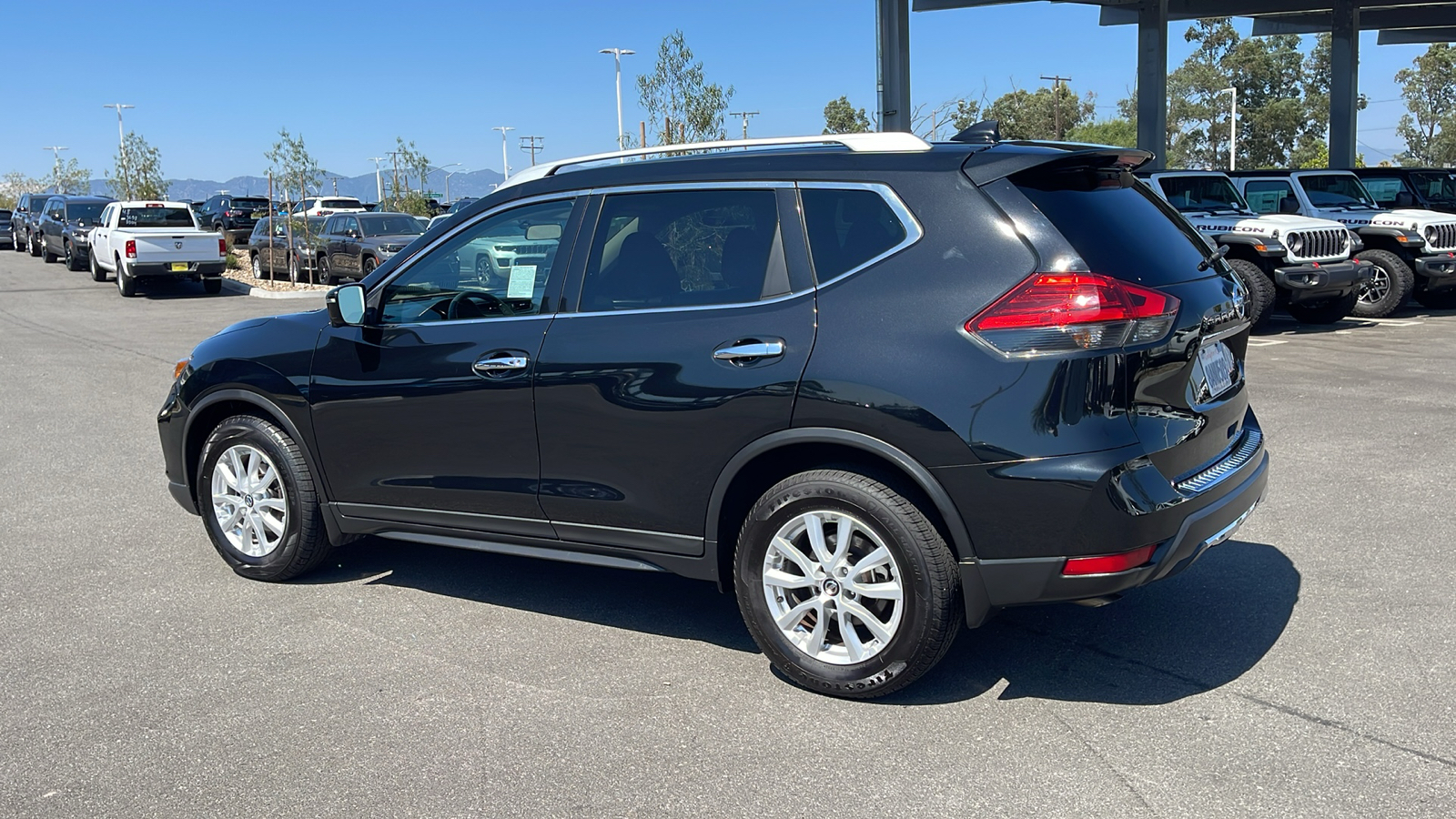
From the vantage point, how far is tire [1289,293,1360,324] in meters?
15.2

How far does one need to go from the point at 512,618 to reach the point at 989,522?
7.19 feet

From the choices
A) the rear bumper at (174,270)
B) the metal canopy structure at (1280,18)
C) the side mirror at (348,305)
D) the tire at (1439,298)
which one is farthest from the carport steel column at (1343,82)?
the side mirror at (348,305)

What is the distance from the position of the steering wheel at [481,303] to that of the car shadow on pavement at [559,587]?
1212 mm

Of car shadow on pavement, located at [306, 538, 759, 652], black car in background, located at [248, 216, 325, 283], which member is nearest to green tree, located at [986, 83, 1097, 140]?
black car in background, located at [248, 216, 325, 283]

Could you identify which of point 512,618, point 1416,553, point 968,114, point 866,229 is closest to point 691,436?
point 866,229

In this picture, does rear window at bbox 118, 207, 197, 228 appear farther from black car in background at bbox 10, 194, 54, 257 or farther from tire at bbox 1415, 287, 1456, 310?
tire at bbox 1415, 287, 1456, 310

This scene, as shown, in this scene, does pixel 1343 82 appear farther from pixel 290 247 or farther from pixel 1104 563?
pixel 1104 563

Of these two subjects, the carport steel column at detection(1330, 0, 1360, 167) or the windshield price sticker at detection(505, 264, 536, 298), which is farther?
the carport steel column at detection(1330, 0, 1360, 167)

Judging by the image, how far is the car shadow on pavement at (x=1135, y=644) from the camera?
421 centimetres

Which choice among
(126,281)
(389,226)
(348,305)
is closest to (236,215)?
(126,281)

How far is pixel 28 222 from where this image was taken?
3794cm

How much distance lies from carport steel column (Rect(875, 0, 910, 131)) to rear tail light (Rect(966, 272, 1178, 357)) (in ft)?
68.0

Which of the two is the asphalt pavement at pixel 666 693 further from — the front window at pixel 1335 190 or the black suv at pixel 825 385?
the front window at pixel 1335 190

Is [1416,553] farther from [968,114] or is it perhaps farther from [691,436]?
[968,114]
